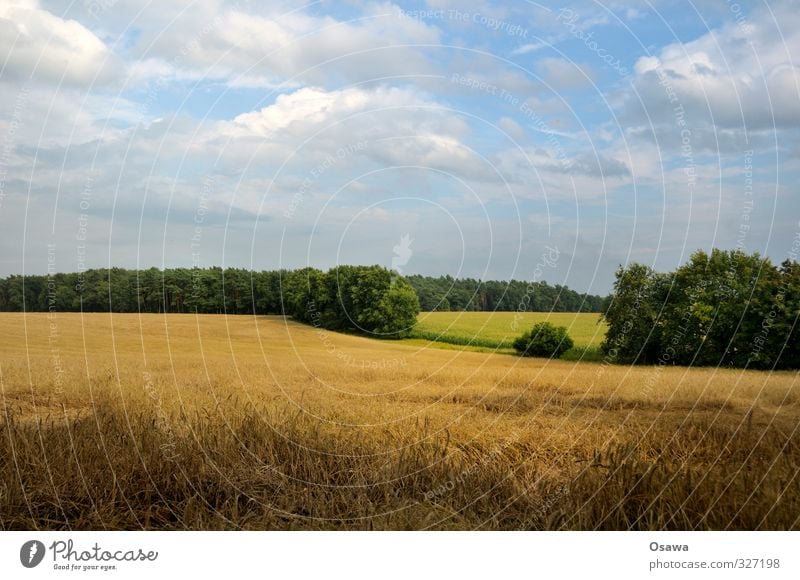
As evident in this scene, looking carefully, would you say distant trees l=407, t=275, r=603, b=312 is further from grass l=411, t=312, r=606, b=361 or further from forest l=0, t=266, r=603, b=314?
grass l=411, t=312, r=606, b=361

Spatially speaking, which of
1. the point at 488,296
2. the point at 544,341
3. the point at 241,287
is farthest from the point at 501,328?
the point at 241,287

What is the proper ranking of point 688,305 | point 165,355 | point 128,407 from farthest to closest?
point 688,305
point 165,355
point 128,407

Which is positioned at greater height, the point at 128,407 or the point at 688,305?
the point at 688,305

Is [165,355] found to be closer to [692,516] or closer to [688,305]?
[692,516]

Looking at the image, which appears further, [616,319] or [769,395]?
[616,319]

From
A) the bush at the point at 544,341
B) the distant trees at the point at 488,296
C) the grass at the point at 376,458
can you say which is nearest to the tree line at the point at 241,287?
the distant trees at the point at 488,296
